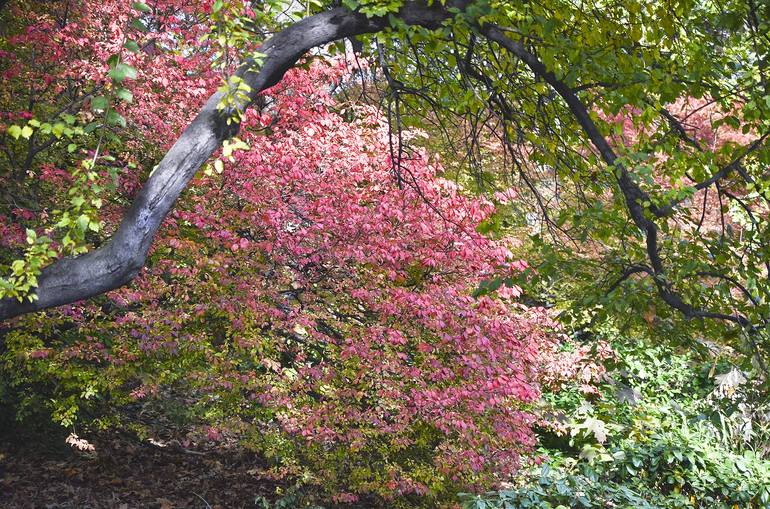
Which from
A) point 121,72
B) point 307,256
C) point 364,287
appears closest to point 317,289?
point 307,256

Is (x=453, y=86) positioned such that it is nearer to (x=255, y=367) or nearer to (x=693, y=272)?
(x=693, y=272)

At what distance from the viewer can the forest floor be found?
6.25 m

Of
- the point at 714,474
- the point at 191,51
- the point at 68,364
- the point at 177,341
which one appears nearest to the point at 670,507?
the point at 714,474

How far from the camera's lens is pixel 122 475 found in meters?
6.82

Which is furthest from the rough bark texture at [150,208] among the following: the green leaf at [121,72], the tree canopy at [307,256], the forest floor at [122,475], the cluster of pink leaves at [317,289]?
the forest floor at [122,475]

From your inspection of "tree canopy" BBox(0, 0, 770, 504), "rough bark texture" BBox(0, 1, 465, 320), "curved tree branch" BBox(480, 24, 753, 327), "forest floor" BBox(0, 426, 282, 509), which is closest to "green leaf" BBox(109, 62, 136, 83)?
Result: "rough bark texture" BBox(0, 1, 465, 320)

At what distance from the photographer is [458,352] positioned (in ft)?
17.7

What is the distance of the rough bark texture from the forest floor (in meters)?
3.63

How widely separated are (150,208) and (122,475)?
4.88 m

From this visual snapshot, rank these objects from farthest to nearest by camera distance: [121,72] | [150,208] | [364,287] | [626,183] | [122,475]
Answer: [122,475], [364,287], [626,183], [150,208], [121,72]

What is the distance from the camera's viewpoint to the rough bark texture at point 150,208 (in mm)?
2775

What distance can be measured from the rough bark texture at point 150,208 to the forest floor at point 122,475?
11.9ft

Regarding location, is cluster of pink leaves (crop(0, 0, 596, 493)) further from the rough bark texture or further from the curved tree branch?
the rough bark texture

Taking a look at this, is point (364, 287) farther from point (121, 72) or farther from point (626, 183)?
point (121, 72)
